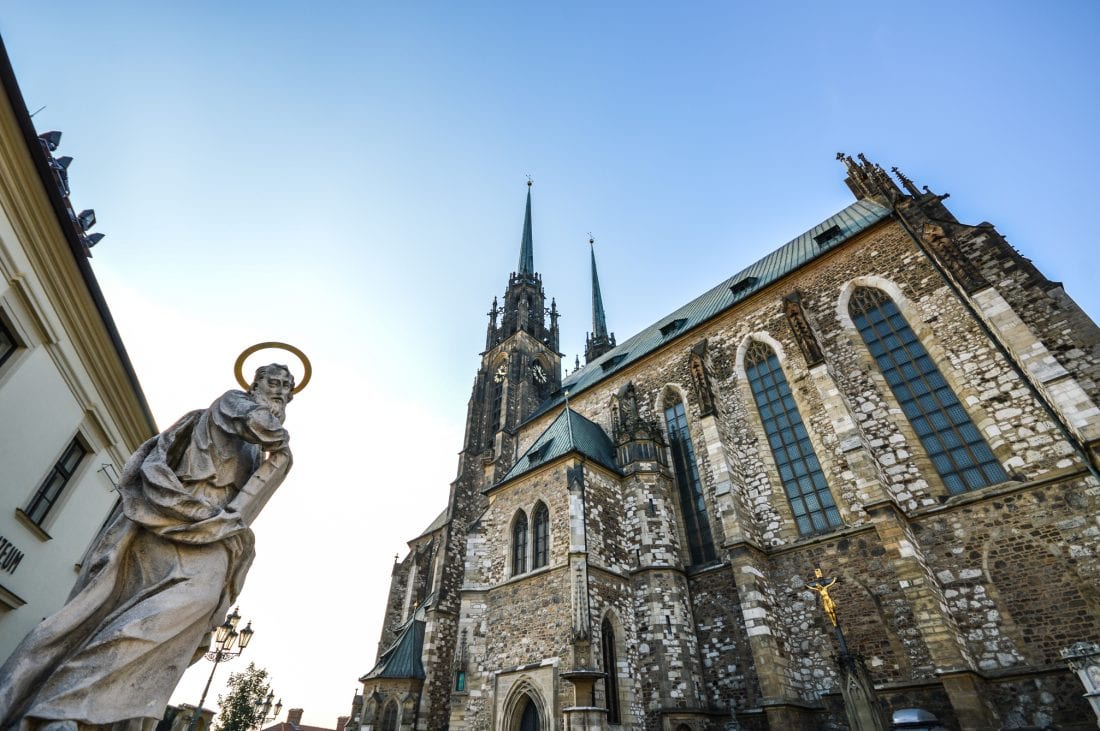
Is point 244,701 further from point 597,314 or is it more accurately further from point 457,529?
point 597,314

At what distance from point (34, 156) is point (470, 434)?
19563 millimetres

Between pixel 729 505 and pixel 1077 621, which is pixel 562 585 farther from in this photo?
pixel 1077 621

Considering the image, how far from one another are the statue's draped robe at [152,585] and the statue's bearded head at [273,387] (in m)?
0.15

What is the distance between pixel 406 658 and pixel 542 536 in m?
7.41

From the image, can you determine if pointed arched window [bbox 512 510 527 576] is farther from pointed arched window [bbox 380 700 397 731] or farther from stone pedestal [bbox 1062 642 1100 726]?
stone pedestal [bbox 1062 642 1100 726]

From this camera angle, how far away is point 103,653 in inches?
107

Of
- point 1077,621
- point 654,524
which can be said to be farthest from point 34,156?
point 1077,621

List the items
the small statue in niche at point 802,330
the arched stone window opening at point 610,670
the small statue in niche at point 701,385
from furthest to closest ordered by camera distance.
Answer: the small statue in niche at point 701,385 → the small statue in niche at point 802,330 → the arched stone window opening at point 610,670

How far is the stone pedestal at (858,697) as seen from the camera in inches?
325

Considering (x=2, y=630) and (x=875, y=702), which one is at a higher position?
(x=2, y=630)

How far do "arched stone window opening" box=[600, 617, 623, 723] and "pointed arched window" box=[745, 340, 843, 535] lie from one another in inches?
204

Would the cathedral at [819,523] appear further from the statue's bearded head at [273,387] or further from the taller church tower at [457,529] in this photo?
the statue's bearded head at [273,387]

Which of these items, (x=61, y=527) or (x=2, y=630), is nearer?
(x=2, y=630)

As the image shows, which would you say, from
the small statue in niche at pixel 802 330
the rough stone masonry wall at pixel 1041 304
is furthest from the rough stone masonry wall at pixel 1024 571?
the small statue in niche at pixel 802 330
